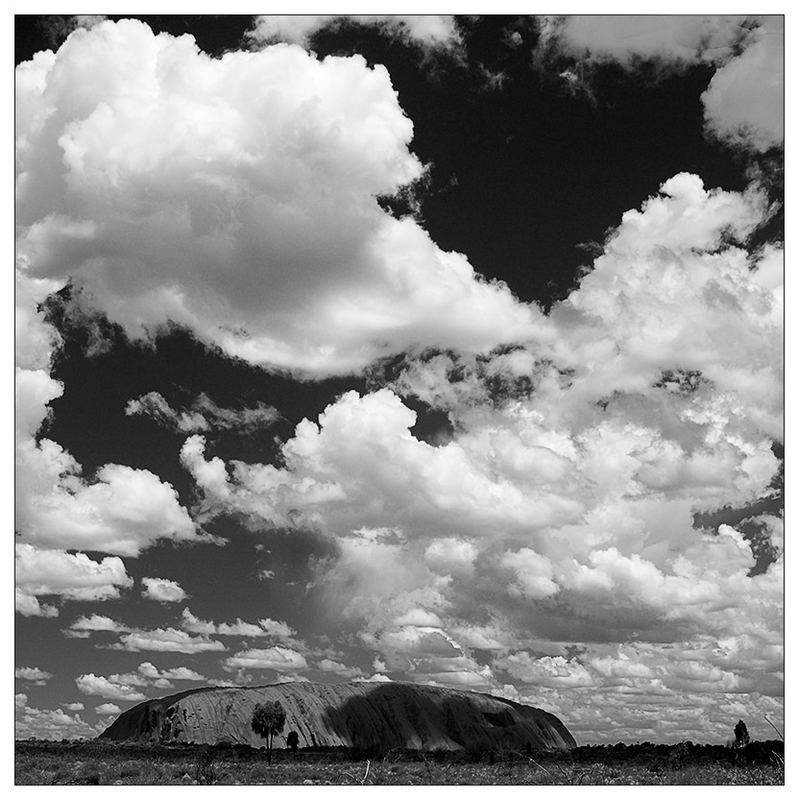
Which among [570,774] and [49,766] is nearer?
[570,774]

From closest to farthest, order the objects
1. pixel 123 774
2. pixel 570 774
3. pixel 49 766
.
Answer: pixel 570 774 → pixel 123 774 → pixel 49 766

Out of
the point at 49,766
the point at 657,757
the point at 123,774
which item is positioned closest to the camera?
the point at 123,774

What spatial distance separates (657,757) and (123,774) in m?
49.9

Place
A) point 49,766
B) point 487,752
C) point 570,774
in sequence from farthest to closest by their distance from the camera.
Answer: point 487,752, point 49,766, point 570,774
